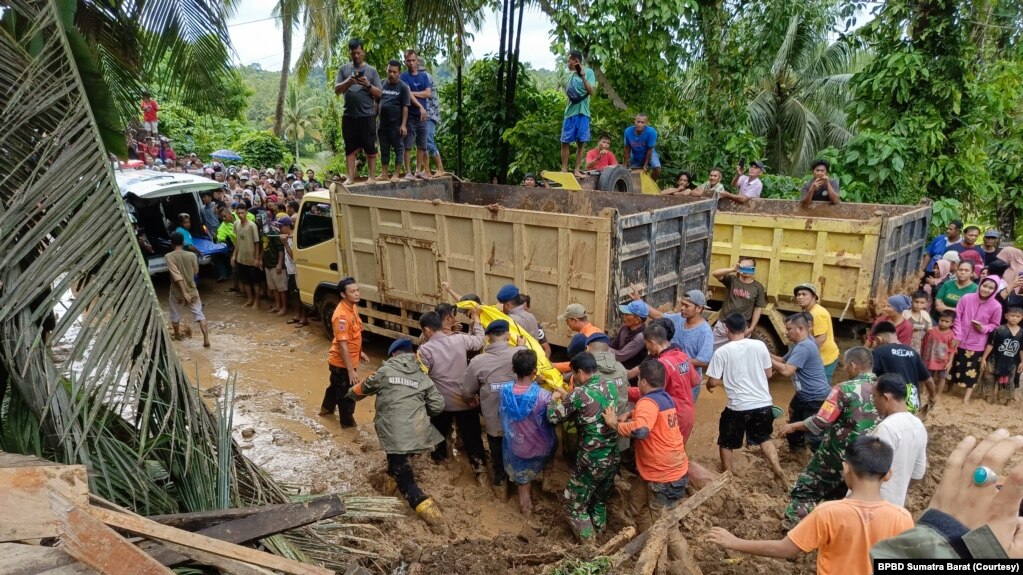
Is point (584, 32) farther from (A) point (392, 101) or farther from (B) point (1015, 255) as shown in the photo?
(B) point (1015, 255)

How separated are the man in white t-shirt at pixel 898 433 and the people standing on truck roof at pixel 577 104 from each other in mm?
5772

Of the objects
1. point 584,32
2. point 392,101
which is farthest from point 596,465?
point 584,32

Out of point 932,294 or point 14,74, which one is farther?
point 932,294

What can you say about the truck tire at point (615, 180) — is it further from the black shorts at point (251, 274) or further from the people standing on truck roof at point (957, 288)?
the black shorts at point (251, 274)

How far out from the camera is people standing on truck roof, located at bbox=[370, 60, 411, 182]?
8391 mm

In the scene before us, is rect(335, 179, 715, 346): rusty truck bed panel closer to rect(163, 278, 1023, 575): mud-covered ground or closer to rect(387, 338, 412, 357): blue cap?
rect(163, 278, 1023, 575): mud-covered ground

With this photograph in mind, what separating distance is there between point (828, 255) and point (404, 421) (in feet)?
15.3

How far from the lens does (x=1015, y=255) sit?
24.6 feet

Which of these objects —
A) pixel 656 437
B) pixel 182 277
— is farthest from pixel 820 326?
pixel 182 277

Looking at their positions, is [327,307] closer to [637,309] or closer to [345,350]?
[345,350]

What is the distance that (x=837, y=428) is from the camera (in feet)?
13.0

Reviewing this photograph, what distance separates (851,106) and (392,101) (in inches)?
286

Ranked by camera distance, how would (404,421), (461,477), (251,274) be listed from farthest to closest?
(251,274) < (461,477) < (404,421)

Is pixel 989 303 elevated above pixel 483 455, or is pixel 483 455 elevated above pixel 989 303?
pixel 989 303
